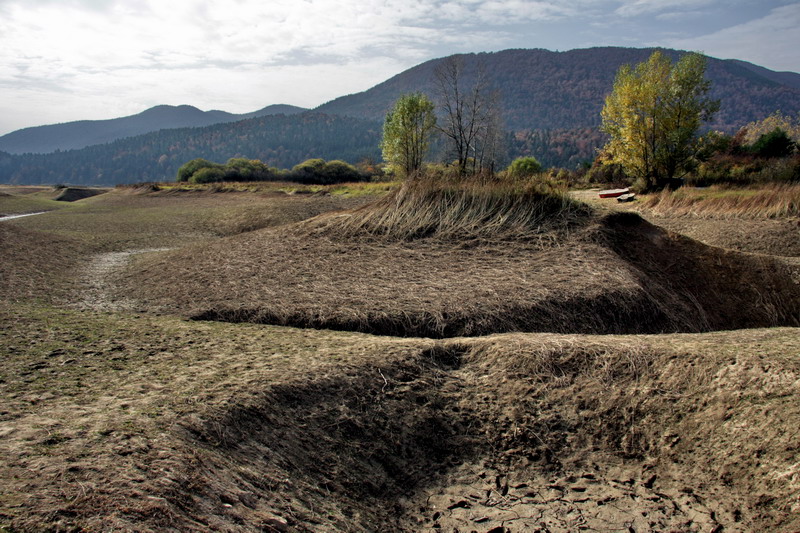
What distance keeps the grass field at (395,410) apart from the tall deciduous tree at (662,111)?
2037 cm

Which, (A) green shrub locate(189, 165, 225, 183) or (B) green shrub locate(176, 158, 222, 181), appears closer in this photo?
(A) green shrub locate(189, 165, 225, 183)

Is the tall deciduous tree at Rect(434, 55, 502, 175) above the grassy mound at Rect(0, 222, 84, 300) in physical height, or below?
above

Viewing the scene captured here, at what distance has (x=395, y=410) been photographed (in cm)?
339

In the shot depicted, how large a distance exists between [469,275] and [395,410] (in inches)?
144

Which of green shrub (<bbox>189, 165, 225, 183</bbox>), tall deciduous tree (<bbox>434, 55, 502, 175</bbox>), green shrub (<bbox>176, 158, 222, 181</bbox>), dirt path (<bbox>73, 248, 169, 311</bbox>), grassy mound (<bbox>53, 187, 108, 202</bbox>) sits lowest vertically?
dirt path (<bbox>73, 248, 169, 311</bbox>)

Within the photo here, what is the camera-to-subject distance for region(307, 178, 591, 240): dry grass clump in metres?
8.75

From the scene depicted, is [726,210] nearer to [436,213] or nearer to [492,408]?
[436,213]

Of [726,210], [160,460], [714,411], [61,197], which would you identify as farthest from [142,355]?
[61,197]

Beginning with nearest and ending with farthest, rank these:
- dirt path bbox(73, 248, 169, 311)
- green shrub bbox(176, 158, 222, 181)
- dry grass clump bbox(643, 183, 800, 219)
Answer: dirt path bbox(73, 248, 169, 311) < dry grass clump bbox(643, 183, 800, 219) < green shrub bbox(176, 158, 222, 181)

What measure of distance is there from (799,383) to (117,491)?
3.95 meters

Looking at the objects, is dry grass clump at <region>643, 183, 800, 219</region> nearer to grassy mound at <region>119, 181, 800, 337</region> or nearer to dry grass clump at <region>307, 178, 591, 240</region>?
grassy mound at <region>119, 181, 800, 337</region>

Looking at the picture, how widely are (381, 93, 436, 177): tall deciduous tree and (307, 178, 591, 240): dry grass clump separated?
105ft

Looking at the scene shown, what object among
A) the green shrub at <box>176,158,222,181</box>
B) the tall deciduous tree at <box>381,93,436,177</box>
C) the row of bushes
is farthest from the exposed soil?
the green shrub at <box>176,158,222,181</box>

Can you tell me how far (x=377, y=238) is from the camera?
8.93 m
